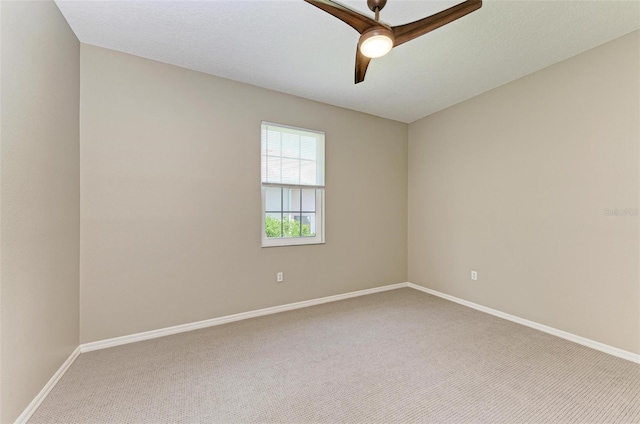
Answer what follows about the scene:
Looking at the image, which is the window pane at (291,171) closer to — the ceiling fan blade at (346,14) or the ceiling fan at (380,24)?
the ceiling fan at (380,24)

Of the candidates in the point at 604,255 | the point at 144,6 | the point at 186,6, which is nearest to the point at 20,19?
the point at 144,6

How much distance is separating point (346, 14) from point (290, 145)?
2093 mm

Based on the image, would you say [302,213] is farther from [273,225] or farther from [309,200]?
[273,225]

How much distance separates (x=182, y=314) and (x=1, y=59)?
7.45ft

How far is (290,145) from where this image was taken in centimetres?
352

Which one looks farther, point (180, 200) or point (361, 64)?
point (180, 200)

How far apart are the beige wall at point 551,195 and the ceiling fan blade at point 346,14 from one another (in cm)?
231

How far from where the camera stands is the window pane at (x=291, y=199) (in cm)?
350

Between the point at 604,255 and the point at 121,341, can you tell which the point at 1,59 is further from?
the point at 604,255

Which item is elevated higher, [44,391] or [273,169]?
[273,169]

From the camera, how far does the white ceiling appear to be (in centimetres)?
202

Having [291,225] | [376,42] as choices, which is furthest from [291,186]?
[376,42]

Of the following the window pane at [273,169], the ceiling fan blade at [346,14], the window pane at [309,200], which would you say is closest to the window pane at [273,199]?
the window pane at [273,169]

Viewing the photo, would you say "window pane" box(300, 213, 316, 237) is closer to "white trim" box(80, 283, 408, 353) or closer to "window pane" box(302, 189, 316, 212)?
"window pane" box(302, 189, 316, 212)
